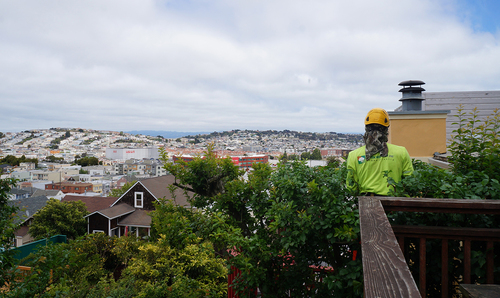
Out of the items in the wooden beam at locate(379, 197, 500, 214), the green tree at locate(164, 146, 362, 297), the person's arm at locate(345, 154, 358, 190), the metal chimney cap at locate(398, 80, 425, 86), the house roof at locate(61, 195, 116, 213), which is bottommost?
the house roof at locate(61, 195, 116, 213)

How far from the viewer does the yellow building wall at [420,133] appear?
6.35m

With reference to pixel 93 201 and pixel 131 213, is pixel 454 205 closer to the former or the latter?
pixel 131 213

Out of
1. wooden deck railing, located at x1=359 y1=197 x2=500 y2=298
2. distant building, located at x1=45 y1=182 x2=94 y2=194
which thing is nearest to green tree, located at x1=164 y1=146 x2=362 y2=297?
wooden deck railing, located at x1=359 y1=197 x2=500 y2=298

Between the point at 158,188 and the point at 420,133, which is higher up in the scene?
the point at 420,133

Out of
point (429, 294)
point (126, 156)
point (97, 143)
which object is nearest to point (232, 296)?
point (429, 294)

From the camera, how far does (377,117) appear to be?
7.78 feet

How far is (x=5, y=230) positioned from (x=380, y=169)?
18.6ft

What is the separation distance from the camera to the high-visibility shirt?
2.17 meters

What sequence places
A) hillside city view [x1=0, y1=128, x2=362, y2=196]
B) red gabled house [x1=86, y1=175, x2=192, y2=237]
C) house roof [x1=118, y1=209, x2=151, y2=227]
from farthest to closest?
hillside city view [x1=0, y1=128, x2=362, y2=196]
red gabled house [x1=86, y1=175, x2=192, y2=237]
house roof [x1=118, y1=209, x2=151, y2=227]

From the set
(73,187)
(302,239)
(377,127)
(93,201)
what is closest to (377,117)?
(377,127)

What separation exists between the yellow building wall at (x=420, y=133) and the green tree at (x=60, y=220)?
23.3m

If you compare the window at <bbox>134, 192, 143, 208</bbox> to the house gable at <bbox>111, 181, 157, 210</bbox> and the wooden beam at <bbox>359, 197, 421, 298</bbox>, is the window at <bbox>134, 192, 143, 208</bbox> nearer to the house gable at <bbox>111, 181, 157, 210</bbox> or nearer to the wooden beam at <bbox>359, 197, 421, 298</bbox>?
the house gable at <bbox>111, 181, 157, 210</bbox>

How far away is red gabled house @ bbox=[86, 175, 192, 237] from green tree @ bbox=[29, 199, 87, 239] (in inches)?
34.4

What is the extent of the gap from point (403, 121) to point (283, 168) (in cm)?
480
